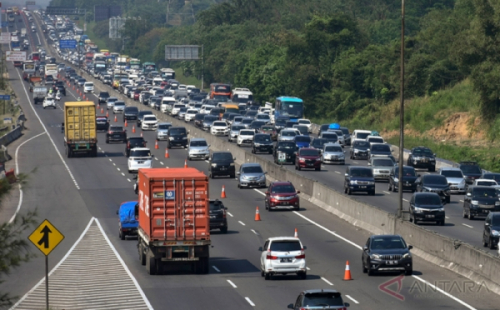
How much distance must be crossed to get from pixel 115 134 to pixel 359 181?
34182mm

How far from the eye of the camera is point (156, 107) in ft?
388

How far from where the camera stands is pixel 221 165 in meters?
63.6

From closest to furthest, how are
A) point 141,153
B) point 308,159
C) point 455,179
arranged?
point 455,179
point 308,159
point 141,153

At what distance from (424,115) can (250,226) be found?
174 feet

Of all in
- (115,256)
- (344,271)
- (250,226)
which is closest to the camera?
(344,271)

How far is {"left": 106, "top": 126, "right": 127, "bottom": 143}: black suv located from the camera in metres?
84.3

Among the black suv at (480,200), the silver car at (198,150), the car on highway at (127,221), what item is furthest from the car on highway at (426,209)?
the silver car at (198,150)

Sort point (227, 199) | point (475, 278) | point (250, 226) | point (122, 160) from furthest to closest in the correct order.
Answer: point (122, 160) < point (227, 199) < point (250, 226) < point (475, 278)

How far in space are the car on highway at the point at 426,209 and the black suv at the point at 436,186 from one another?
24.6ft

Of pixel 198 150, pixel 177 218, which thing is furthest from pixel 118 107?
pixel 177 218

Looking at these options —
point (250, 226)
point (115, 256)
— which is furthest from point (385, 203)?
point (115, 256)

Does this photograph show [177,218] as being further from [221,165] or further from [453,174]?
[221,165]

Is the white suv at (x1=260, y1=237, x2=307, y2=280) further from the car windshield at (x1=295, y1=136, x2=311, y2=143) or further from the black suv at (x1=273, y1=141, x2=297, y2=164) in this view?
the car windshield at (x1=295, y1=136, x2=311, y2=143)

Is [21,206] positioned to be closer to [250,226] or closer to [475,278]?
[250,226]
